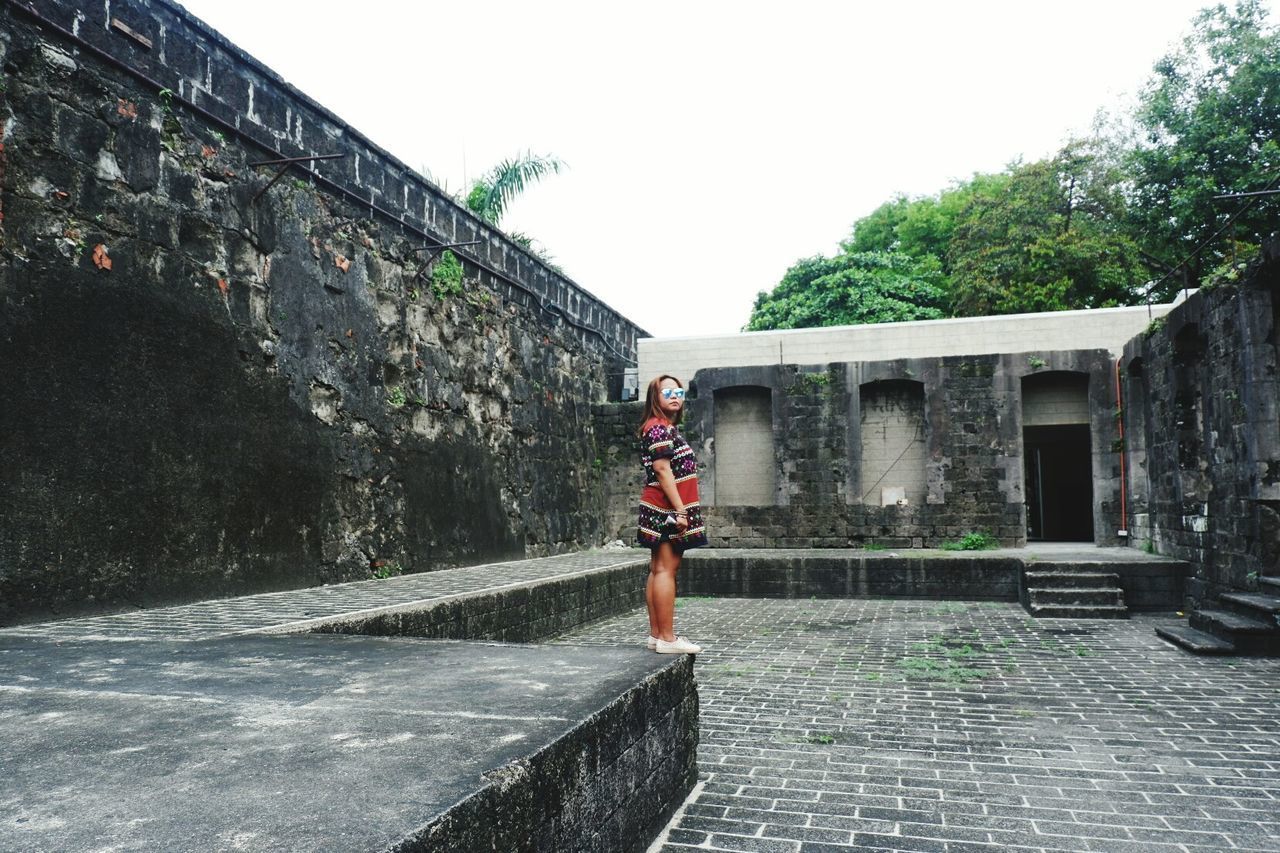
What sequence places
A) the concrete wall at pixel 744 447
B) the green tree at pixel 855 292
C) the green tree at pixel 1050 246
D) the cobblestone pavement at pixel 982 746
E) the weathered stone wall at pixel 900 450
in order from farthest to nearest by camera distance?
the green tree at pixel 855 292 → the green tree at pixel 1050 246 → the concrete wall at pixel 744 447 → the weathered stone wall at pixel 900 450 → the cobblestone pavement at pixel 982 746

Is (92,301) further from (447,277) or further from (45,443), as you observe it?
(447,277)

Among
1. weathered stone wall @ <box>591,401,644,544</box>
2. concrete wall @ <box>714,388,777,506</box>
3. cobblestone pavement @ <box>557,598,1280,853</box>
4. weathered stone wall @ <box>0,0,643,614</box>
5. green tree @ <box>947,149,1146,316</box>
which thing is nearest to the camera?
cobblestone pavement @ <box>557,598,1280,853</box>

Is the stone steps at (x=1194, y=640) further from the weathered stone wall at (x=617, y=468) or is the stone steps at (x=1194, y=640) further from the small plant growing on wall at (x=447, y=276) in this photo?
the weathered stone wall at (x=617, y=468)

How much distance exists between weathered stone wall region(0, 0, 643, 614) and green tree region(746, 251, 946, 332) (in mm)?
19891

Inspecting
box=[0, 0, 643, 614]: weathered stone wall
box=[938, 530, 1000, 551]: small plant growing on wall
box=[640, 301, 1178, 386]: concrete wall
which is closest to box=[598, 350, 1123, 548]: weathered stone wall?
box=[938, 530, 1000, 551]: small plant growing on wall

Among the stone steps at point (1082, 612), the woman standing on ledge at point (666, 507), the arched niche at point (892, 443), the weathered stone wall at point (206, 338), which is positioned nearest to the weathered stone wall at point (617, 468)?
the arched niche at point (892, 443)

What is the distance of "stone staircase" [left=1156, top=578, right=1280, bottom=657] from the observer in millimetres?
7090

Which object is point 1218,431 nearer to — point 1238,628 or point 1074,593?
point 1074,593

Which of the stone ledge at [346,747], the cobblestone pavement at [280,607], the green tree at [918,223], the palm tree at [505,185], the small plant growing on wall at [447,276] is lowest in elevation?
the cobblestone pavement at [280,607]

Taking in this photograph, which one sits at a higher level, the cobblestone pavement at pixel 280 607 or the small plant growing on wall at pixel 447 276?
the small plant growing on wall at pixel 447 276

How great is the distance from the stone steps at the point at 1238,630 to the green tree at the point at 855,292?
20308 mm

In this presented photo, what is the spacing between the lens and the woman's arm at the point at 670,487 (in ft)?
15.8

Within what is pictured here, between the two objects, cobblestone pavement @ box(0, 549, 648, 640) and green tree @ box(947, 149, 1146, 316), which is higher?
green tree @ box(947, 149, 1146, 316)

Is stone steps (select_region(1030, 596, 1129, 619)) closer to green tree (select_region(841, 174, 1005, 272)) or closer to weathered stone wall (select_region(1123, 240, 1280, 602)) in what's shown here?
weathered stone wall (select_region(1123, 240, 1280, 602))
